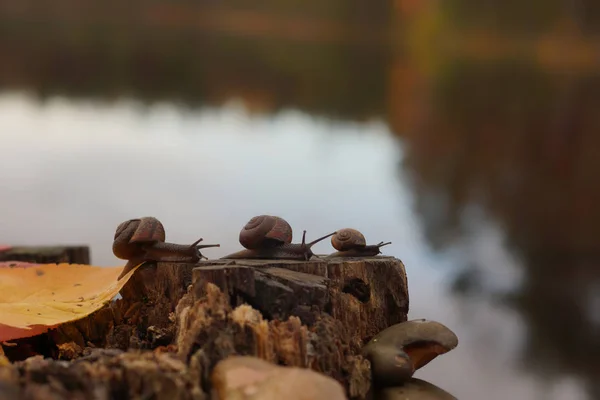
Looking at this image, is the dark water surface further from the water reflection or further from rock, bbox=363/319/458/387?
rock, bbox=363/319/458/387

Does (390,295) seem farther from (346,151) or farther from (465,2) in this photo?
(465,2)

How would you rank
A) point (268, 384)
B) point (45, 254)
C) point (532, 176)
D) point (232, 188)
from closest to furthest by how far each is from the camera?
point (268, 384) → point (45, 254) → point (232, 188) → point (532, 176)

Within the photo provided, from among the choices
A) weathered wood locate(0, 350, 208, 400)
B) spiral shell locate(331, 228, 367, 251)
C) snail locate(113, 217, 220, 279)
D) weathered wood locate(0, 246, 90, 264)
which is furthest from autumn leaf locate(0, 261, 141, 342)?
spiral shell locate(331, 228, 367, 251)

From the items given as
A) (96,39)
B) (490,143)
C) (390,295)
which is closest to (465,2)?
(490,143)

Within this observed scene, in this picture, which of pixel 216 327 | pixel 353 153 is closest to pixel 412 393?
pixel 216 327

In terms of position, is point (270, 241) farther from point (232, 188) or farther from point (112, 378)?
point (232, 188)
